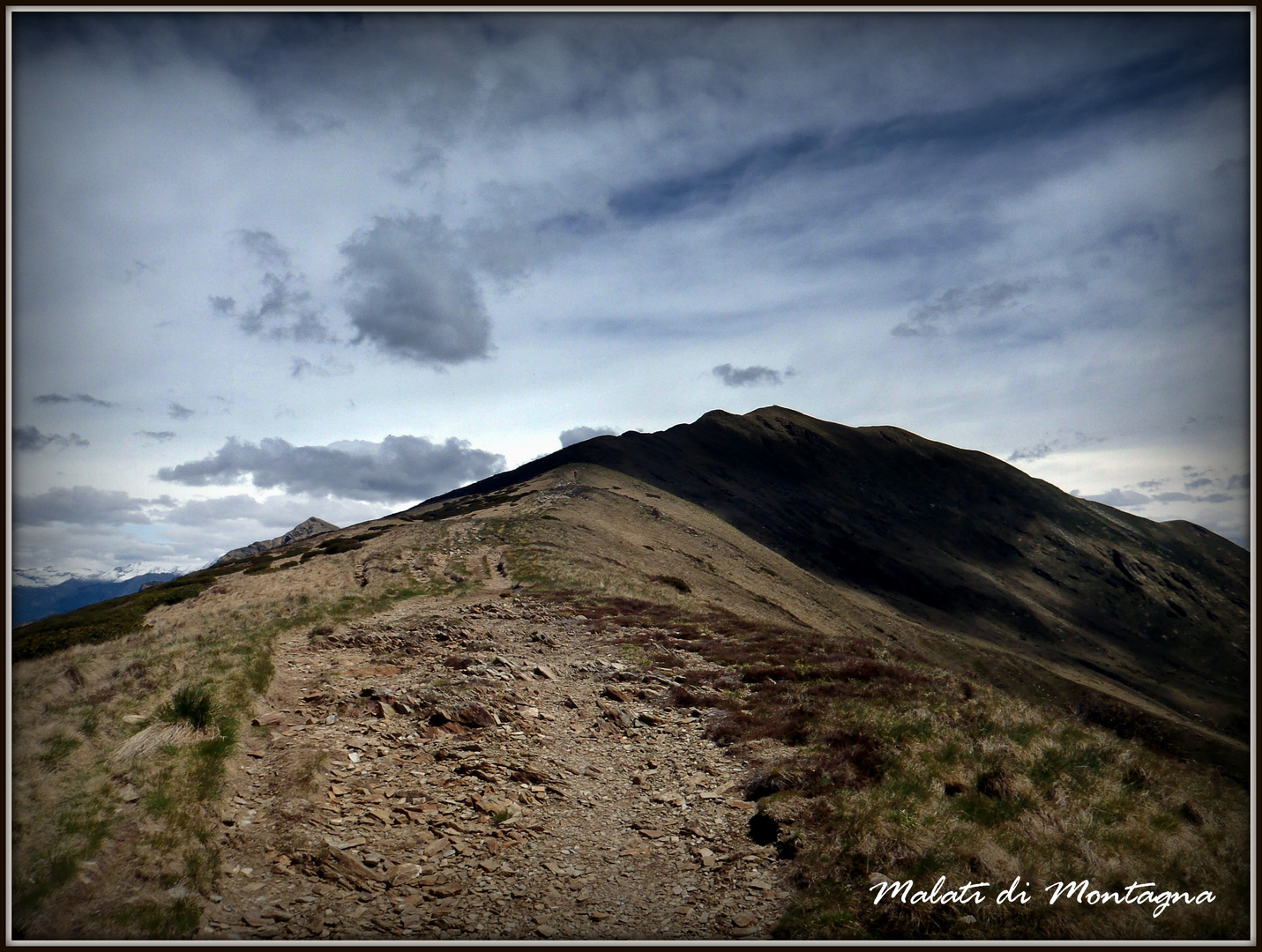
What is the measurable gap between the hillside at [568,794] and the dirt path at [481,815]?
0.05 meters

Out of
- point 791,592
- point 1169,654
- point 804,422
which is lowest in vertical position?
point 1169,654

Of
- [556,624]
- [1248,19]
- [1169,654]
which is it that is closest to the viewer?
[1248,19]

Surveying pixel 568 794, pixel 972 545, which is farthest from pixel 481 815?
pixel 972 545

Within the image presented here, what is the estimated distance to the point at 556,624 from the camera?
26500 millimetres

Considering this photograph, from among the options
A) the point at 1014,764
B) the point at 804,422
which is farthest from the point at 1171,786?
the point at 804,422

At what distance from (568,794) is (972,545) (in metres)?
160

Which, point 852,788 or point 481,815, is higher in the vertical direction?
point 852,788

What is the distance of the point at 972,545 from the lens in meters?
144

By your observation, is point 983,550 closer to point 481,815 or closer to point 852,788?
point 852,788

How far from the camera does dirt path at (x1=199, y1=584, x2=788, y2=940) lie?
7789 mm

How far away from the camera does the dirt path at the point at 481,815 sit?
25.6ft

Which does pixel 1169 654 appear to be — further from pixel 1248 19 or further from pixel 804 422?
pixel 1248 19

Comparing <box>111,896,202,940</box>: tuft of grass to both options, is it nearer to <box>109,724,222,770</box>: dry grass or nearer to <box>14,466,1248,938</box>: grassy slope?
<box>14,466,1248,938</box>: grassy slope

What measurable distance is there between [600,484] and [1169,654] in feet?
431
